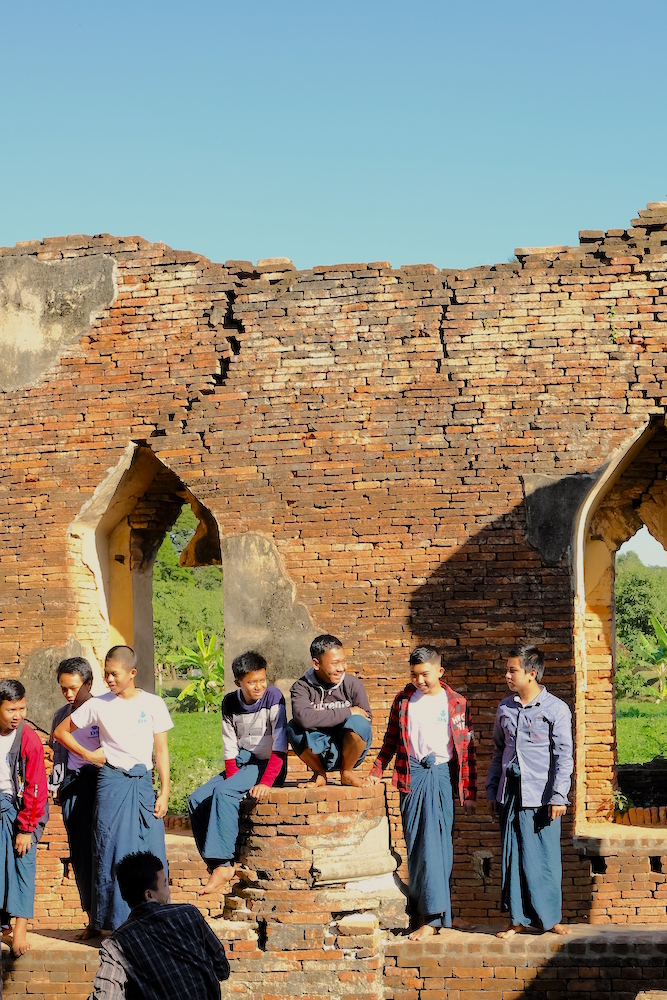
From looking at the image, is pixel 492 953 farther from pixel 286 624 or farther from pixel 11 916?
pixel 286 624

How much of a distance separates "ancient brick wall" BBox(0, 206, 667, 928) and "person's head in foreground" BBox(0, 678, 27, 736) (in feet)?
9.29

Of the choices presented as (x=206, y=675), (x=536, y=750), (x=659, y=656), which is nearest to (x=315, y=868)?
(x=536, y=750)

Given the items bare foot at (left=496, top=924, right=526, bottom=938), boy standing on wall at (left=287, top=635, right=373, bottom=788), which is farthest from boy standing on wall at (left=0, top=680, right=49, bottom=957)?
bare foot at (left=496, top=924, right=526, bottom=938)

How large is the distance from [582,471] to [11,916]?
508 cm

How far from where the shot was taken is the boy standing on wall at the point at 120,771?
6.23 metres

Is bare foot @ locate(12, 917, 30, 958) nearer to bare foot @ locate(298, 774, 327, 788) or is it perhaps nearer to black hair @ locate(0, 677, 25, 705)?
black hair @ locate(0, 677, 25, 705)

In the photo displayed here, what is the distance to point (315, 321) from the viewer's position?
930cm

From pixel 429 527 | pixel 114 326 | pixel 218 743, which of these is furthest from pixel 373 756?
pixel 218 743

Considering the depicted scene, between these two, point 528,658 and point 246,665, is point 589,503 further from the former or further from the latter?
point 246,665

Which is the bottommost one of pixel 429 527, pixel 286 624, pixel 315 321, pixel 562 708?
pixel 562 708

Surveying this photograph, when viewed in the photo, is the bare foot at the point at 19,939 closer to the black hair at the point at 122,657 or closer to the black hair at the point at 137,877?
the black hair at the point at 122,657

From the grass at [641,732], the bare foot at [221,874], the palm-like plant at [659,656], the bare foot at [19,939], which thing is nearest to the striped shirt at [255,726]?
the bare foot at [221,874]

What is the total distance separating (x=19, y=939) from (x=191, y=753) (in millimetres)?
13735

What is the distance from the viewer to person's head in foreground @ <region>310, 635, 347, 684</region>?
6.39m
